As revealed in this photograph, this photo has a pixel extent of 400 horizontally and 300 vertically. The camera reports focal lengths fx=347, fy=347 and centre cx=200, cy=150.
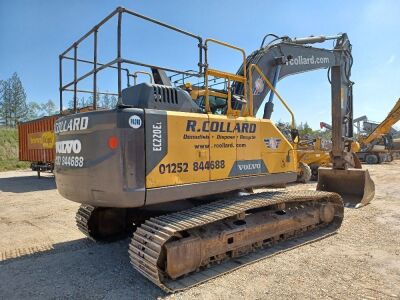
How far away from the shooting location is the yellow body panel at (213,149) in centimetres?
408

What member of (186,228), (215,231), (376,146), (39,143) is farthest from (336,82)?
(376,146)

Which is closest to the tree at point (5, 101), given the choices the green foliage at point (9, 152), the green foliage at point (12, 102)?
the green foliage at point (12, 102)

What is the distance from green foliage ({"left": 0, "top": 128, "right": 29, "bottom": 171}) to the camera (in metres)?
28.4

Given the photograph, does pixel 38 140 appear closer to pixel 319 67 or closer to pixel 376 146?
pixel 319 67

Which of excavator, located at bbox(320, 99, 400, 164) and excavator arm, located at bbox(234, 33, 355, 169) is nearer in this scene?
excavator arm, located at bbox(234, 33, 355, 169)

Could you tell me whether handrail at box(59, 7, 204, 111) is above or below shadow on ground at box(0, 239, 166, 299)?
above

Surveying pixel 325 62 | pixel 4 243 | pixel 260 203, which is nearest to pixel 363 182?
pixel 325 62

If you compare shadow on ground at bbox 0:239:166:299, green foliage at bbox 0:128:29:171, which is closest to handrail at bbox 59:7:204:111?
shadow on ground at bbox 0:239:166:299

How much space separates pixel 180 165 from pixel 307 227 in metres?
3.04

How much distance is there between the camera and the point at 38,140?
1842 centimetres

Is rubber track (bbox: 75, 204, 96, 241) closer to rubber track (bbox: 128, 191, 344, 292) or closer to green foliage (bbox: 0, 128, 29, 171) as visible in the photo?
rubber track (bbox: 128, 191, 344, 292)

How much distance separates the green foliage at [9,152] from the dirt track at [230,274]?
24321mm

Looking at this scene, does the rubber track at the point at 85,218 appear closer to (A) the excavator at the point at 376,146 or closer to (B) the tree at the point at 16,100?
(A) the excavator at the point at 376,146

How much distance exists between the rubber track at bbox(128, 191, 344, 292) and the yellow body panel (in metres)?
0.41
